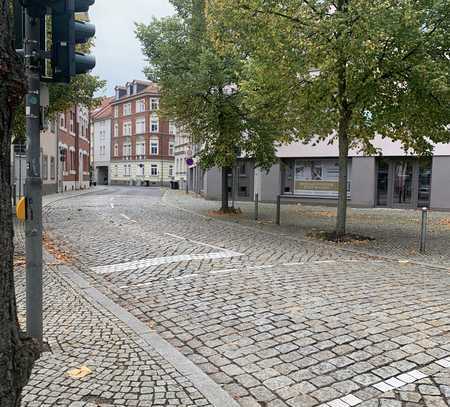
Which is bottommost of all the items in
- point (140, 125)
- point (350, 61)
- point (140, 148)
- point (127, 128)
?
point (350, 61)

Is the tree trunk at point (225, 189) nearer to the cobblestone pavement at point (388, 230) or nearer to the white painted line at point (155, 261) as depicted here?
the cobblestone pavement at point (388, 230)

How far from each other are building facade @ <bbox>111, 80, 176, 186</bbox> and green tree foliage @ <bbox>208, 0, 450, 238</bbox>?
6334 cm

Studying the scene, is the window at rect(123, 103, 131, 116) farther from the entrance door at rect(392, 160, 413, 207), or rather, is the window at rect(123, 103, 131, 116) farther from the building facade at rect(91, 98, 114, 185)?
the entrance door at rect(392, 160, 413, 207)

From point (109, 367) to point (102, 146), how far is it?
280 ft

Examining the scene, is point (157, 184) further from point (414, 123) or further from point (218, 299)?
point (218, 299)

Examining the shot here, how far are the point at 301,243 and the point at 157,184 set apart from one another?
215 feet

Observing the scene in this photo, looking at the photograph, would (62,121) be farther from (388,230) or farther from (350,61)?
(350,61)

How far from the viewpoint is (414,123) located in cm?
1195

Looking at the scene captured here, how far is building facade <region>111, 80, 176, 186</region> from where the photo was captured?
2968 inches

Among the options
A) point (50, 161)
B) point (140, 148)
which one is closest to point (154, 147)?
point (140, 148)

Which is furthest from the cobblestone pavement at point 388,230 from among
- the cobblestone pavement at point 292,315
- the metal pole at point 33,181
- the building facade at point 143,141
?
the building facade at point 143,141

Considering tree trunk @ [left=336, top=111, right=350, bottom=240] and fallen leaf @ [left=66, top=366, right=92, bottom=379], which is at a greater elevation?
tree trunk @ [left=336, top=111, right=350, bottom=240]

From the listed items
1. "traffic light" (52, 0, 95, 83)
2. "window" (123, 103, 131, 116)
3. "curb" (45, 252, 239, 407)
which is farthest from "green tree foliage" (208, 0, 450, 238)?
"window" (123, 103, 131, 116)

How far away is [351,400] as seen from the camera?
3.38 metres
